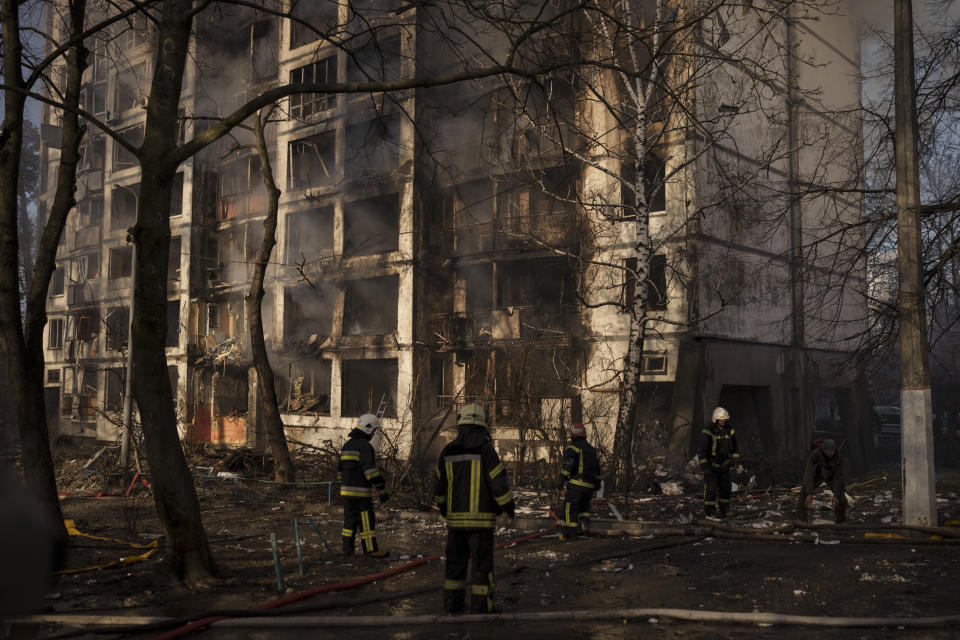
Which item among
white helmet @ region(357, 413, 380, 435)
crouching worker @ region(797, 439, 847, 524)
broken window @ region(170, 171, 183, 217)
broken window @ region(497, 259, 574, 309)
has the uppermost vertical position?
broken window @ region(170, 171, 183, 217)

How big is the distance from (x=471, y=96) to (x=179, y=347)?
58.8 feet

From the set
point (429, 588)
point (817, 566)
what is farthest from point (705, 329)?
point (429, 588)

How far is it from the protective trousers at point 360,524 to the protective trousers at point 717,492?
5287 millimetres

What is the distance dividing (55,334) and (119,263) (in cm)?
675

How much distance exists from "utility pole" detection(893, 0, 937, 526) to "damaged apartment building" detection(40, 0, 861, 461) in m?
5.42

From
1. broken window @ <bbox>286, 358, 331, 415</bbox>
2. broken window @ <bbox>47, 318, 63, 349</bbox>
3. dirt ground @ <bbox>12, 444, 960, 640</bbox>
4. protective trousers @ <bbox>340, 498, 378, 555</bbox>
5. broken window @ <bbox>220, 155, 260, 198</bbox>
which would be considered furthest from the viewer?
broken window @ <bbox>47, 318, 63, 349</bbox>

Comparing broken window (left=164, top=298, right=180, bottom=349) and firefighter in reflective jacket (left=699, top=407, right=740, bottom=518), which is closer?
firefighter in reflective jacket (left=699, top=407, right=740, bottom=518)

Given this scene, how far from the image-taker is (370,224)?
30.4 meters

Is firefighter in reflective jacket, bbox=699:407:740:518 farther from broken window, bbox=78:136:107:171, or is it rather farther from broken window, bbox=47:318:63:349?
broken window, bbox=47:318:63:349

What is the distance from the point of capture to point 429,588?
726 centimetres

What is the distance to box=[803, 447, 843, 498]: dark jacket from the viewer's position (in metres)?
10.3

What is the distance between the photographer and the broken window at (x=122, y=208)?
1540 inches

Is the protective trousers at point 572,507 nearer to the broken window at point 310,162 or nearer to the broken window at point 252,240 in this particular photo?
the broken window at point 310,162

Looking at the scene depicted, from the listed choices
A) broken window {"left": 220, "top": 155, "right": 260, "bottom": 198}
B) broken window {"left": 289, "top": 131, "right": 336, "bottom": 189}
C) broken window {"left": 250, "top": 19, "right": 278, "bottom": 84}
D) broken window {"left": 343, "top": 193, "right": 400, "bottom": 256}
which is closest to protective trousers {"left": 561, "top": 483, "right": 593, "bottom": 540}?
broken window {"left": 343, "top": 193, "right": 400, "bottom": 256}
